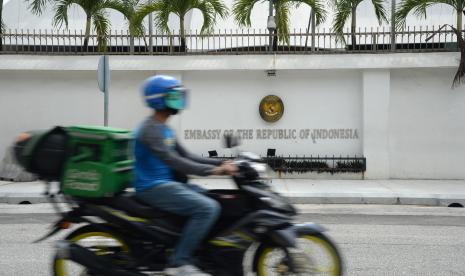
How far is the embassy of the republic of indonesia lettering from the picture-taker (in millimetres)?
14570

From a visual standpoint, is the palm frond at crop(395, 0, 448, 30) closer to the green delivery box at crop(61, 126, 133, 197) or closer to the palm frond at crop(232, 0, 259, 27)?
the palm frond at crop(232, 0, 259, 27)

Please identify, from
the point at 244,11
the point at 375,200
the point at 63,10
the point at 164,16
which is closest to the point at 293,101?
the point at 244,11

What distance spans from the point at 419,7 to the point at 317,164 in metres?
4.65

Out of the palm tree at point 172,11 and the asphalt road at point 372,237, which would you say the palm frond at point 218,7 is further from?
the asphalt road at point 372,237

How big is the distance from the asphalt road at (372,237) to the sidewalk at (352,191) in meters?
0.38

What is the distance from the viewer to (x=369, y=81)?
1430 cm

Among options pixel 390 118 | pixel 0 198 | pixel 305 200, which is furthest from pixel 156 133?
pixel 390 118

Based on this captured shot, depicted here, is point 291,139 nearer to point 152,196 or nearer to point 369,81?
point 369,81

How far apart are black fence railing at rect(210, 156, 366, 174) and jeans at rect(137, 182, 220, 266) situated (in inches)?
395

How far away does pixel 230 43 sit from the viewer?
587 inches

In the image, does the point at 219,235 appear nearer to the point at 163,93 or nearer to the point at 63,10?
the point at 163,93

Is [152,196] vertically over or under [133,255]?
over

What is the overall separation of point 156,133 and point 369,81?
11.0 meters

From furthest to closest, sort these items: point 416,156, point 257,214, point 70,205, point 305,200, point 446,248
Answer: point 416,156, point 305,200, point 446,248, point 70,205, point 257,214
